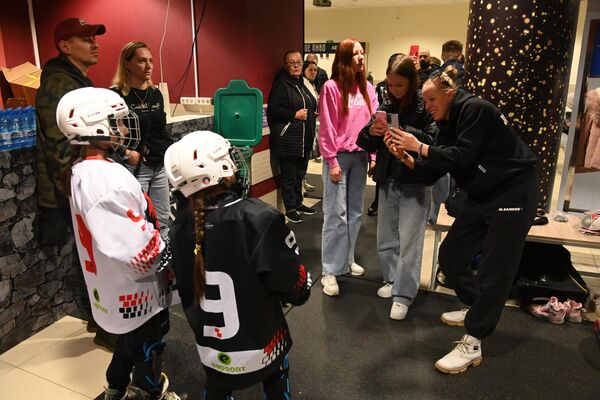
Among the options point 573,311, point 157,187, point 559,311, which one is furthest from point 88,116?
point 573,311

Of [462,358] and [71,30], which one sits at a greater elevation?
[71,30]

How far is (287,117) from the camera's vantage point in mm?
4289

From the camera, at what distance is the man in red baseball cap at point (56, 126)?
2232 millimetres

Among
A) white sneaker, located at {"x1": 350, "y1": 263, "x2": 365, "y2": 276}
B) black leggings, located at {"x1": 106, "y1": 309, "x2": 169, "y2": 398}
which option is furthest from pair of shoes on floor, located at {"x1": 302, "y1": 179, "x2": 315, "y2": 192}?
black leggings, located at {"x1": 106, "y1": 309, "x2": 169, "y2": 398}

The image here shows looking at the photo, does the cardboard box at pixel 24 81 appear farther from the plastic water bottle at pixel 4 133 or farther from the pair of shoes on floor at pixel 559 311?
the pair of shoes on floor at pixel 559 311

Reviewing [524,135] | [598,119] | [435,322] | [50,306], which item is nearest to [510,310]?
[435,322]

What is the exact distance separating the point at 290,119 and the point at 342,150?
159cm

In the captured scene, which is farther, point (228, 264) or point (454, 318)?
point (454, 318)

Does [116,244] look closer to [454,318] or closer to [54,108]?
[54,108]

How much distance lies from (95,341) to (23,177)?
3.17 feet

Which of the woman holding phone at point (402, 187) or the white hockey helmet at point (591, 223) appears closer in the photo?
the woman holding phone at point (402, 187)

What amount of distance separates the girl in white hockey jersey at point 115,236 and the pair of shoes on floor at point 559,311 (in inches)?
87.4

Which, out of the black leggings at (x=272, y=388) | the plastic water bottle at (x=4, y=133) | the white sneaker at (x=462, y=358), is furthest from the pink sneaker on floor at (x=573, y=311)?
the plastic water bottle at (x=4, y=133)

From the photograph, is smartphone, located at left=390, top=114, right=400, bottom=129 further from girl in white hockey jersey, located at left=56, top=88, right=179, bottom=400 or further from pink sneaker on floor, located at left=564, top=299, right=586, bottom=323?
pink sneaker on floor, located at left=564, top=299, right=586, bottom=323
